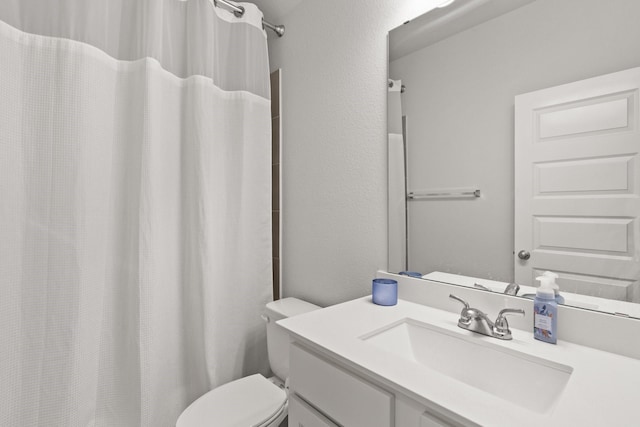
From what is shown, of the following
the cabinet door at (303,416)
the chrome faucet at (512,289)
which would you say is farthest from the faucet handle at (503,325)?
the cabinet door at (303,416)

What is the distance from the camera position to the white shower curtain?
0.98 metres

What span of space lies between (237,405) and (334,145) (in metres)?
1.18

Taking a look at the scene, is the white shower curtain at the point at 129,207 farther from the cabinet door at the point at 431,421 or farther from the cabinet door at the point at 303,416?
the cabinet door at the point at 431,421

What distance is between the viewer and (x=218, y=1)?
4.78 ft

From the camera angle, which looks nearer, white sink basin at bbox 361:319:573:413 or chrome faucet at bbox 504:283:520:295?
white sink basin at bbox 361:319:573:413

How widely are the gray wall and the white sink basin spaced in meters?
0.27

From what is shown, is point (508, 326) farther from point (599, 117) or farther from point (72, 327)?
point (72, 327)

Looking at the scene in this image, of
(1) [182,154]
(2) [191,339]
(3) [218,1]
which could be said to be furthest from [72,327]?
(3) [218,1]

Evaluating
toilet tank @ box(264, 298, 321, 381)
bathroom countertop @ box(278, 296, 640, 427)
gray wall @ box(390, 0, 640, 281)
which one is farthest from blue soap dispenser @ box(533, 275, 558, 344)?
toilet tank @ box(264, 298, 321, 381)

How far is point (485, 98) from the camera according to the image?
0.99 meters

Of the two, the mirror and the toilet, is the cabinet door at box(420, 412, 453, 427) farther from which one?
the toilet

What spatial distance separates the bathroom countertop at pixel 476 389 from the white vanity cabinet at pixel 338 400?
29 mm

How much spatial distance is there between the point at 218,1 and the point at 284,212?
1.11m

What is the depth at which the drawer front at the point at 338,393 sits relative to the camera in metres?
0.64
